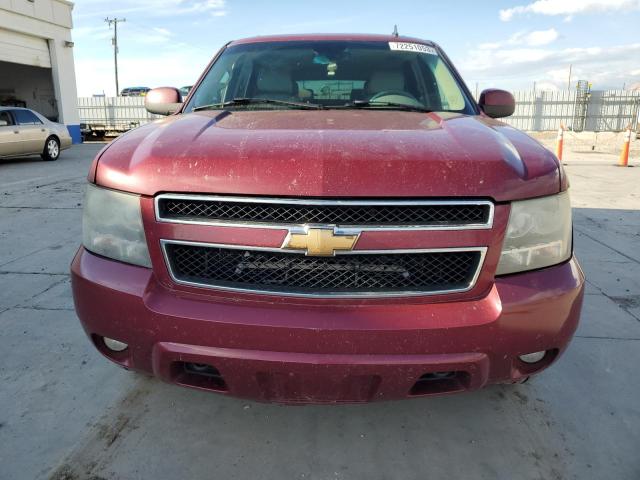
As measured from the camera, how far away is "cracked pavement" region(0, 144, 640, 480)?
76.5 inches

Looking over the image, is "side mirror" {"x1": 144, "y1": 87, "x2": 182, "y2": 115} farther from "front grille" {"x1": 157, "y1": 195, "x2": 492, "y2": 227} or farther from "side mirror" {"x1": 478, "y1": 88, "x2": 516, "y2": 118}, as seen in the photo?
"side mirror" {"x1": 478, "y1": 88, "x2": 516, "y2": 118}

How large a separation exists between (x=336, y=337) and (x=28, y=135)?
43.2ft

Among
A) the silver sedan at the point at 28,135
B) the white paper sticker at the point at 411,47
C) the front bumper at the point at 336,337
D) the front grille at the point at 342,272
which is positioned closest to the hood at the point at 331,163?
the front grille at the point at 342,272

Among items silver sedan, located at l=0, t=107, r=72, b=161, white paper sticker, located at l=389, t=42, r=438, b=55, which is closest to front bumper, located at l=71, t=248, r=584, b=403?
white paper sticker, located at l=389, t=42, r=438, b=55

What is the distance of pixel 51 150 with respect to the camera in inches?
518

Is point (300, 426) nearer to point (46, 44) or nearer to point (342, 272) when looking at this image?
point (342, 272)

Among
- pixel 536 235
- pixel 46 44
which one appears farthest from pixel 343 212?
pixel 46 44

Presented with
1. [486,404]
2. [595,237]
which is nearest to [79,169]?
[595,237]

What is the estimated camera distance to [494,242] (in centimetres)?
169

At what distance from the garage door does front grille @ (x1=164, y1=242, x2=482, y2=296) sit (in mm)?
19403

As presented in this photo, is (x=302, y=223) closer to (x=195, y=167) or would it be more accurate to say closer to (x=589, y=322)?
(x=195, y=167)

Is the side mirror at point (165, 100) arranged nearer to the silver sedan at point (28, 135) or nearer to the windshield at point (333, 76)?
the windshield at point (333, 76)

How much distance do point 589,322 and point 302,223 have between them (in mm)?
2500

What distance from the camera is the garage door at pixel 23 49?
16.9 m
